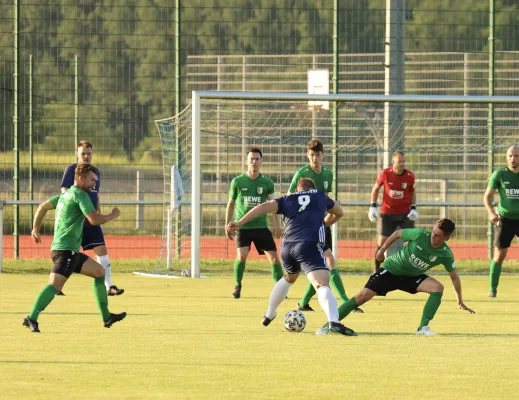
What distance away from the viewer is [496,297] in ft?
52.9

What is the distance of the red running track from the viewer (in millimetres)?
22203

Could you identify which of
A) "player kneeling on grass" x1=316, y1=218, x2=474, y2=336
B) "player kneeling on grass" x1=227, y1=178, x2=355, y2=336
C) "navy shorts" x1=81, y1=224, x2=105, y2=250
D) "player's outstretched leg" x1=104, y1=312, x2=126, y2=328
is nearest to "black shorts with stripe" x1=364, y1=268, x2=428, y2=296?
"player kneeling on grass" x1=316, y1=218, x2=474, y2=336

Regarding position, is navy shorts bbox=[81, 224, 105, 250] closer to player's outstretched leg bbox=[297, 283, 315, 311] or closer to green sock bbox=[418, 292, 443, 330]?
player's outstretched leg bbox=[297, 283, 315, 311]

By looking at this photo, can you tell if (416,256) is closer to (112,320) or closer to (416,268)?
(416,268)

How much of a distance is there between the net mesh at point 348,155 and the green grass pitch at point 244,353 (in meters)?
6.16

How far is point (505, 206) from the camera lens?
52.7 feet

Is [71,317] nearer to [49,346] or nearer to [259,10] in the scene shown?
[49,346]

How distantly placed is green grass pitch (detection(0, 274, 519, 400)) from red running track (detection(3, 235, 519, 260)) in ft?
22.1

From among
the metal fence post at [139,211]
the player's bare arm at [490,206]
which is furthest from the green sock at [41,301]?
the metal fence post at [139,211]

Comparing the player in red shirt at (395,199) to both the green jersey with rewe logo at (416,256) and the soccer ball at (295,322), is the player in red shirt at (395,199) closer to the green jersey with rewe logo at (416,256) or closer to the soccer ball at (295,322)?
the green jersey with rewe logo at (416,256)

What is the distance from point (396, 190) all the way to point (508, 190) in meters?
1.79

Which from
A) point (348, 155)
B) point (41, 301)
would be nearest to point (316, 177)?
point (41, 301)

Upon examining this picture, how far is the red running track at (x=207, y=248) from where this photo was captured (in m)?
22.2

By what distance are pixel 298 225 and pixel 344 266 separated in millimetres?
10052
